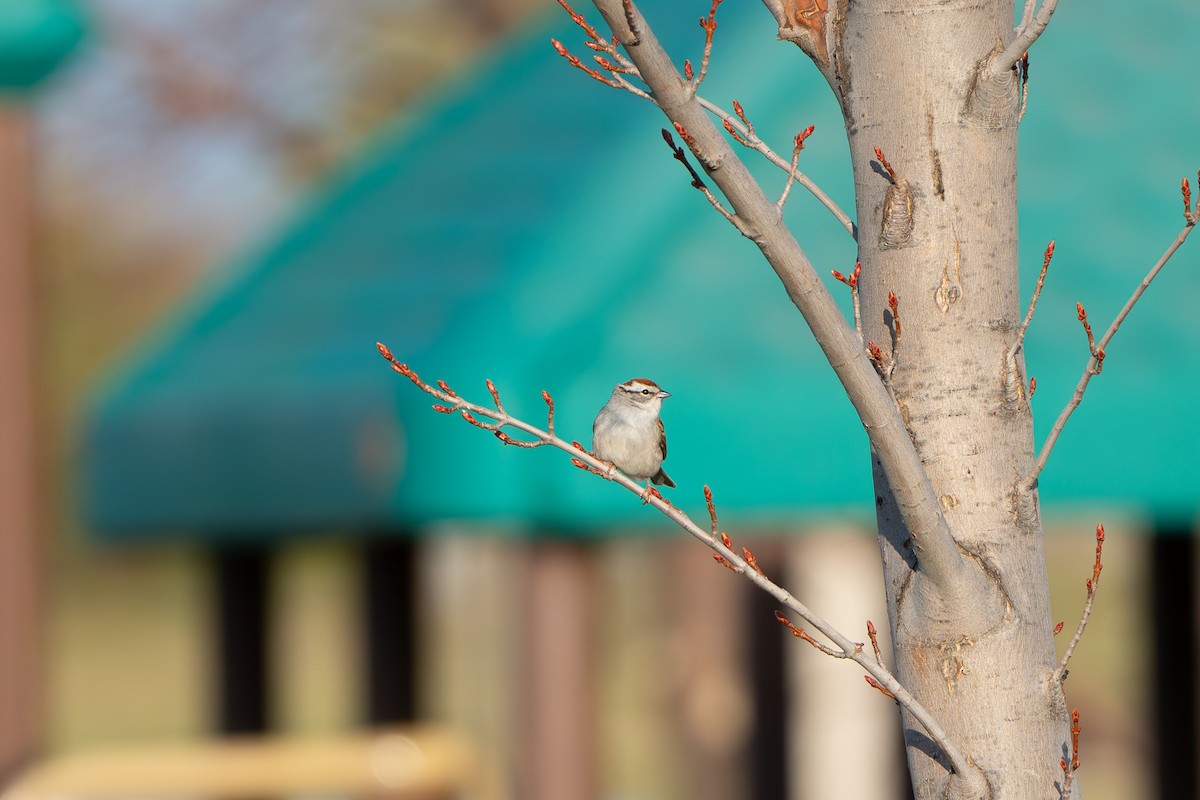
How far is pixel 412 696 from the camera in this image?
8938 millimetres

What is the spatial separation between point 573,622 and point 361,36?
9.37 meters

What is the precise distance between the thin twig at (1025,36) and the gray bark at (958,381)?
0.01 meters

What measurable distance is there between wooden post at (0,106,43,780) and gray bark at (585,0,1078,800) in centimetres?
482

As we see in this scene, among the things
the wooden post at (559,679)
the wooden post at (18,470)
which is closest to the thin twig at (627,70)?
the wooden post at (559,679)

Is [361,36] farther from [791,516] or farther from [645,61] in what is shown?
[645,61]

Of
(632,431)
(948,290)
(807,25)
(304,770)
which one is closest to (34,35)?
(632,431)

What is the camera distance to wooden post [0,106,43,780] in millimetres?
6488

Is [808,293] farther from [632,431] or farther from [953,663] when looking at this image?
[632,431]

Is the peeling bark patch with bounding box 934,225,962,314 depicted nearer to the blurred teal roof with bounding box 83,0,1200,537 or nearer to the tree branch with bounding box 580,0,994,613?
the tree branch with bounding box 580,0,994,613

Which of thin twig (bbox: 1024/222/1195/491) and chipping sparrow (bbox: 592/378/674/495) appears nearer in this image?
thin twig (bbox: 1024/222/1195/491)

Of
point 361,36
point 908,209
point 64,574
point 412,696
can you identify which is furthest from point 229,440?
point 64,574

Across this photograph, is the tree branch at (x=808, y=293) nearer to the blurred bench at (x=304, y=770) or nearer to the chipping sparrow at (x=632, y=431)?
the chipping sparrow at (x=632, y=431)

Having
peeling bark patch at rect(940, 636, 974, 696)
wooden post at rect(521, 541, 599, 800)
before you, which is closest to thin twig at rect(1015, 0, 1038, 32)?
peeling bark patch at rect(940, 636, 974, 696)

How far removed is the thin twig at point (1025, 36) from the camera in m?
2.50
